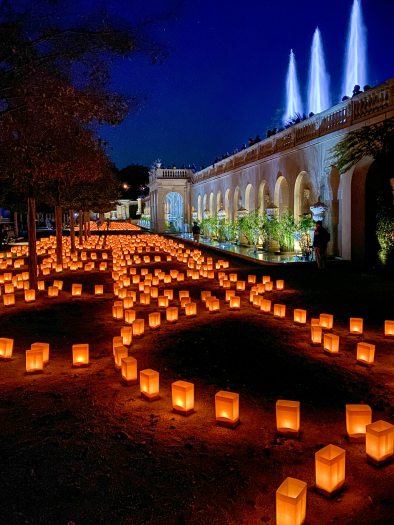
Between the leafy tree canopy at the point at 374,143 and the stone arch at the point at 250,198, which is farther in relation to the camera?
the stone arch at the point at 250,198

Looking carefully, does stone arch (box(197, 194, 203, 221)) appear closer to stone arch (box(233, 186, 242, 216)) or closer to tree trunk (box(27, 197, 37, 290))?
stone arch (box(233, 186, 242, 216))

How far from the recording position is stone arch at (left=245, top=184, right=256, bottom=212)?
26509mm

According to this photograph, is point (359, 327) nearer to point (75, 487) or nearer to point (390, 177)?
point (75, 487)

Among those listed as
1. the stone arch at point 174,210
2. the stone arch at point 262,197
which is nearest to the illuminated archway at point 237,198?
the stone arch at point 262,197

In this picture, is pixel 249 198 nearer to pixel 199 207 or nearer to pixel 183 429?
pixel 199 207

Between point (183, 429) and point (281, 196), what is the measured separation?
1980 cm

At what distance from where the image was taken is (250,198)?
27.3m

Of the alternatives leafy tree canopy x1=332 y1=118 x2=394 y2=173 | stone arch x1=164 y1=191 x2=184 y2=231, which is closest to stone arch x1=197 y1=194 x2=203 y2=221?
stone arch x1=164 y1=191 x2=184 y2=231

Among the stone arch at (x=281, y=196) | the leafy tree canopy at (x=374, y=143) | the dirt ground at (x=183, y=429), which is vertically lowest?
the dirt ground at (x=183, y=429)

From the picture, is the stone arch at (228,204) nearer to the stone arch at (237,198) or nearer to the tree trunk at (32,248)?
the stone arch at (237,198)

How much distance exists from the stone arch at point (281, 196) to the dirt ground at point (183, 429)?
14.9 metres

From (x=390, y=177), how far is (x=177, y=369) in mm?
9092

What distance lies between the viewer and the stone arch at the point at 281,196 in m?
22.8

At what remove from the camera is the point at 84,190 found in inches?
853
